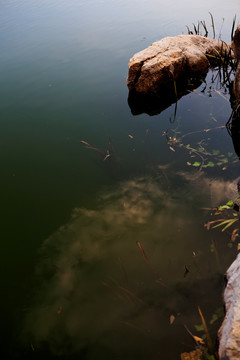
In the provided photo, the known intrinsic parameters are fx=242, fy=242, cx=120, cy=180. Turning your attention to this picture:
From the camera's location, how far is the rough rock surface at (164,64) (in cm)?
488

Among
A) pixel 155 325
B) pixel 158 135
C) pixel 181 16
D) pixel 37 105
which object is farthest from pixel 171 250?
pixel 181 16

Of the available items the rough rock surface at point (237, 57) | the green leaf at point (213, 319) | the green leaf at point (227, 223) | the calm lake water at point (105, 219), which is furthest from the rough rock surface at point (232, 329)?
the rough rock surface at point (237, 57)

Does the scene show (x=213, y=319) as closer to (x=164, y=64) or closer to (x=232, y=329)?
(x=232, y=329)

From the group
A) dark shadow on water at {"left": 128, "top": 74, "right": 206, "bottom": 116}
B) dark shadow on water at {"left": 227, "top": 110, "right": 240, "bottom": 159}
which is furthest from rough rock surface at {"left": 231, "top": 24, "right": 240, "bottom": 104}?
dark shadow on water at {"left": 128, "top": 74, "right": 206, "bottom": 116}

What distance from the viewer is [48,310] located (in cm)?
228

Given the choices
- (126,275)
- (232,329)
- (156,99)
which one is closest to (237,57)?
(156,99)

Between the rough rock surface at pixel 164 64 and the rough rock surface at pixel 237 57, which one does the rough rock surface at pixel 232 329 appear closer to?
the rough rock surface at pixel 237 57

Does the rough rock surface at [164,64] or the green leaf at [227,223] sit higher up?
the rough rock surface at [164,64]

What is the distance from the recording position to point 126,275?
8.08 feet

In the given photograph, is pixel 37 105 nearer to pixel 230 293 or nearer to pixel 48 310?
pixel 48 310

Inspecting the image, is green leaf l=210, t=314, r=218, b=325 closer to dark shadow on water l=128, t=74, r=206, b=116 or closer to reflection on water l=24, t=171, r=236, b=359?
reflection on water l=24, t=171, r=236, b=359

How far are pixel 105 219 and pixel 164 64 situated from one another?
3530 millimetres

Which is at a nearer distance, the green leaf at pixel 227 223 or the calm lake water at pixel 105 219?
the calm lake water at pixel 105 219

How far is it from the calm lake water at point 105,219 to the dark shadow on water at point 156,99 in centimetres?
17
